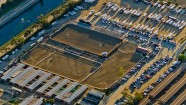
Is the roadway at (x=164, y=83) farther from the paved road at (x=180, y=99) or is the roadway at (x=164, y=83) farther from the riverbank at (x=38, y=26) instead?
the riverbank at (x=38, y=26)

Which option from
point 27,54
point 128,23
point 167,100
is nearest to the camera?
point 167,100

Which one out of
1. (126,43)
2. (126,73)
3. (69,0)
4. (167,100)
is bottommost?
(167,100)

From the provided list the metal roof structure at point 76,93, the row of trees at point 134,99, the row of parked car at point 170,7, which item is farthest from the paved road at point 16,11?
the row of trees at point 134,99

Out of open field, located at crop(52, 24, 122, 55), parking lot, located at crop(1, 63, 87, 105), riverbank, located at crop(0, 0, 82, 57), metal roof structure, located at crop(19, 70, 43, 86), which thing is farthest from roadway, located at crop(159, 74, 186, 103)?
riverbank, located at crop(0, 0, 82, 57)

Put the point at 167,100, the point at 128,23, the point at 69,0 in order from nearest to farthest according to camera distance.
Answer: the point at 167,100 < the point at 128,23 < the point at 69,0

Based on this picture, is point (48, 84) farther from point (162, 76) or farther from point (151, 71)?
point (162, 76)

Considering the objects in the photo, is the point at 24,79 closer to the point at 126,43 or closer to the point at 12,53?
the point at 12,53

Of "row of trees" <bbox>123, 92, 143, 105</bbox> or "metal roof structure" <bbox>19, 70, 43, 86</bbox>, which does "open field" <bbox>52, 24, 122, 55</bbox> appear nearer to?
"metal roof structure" <bbox>19, 70, 43, 86</bbox>

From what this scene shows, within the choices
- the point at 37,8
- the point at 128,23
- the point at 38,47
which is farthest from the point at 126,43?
the point at 37,8
